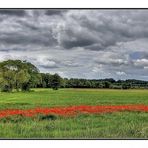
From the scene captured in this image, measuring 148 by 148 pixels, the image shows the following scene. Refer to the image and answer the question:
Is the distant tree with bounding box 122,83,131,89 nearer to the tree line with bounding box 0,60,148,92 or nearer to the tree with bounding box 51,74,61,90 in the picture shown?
the tree line with bounding box 0,60,148,92

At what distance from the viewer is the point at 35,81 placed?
22109 millimetres

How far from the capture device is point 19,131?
21.3 m

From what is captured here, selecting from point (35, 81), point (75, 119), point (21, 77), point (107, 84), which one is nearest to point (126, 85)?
point (107, 84)

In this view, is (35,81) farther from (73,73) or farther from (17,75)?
(73,73)

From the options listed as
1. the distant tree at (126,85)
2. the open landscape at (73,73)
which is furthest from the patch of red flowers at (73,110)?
the distant tree at (126,85)

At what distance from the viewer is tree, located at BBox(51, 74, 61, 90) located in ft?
72.1

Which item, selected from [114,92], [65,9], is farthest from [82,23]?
[114,92]

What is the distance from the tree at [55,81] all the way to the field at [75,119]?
13cm

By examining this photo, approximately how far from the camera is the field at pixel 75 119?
21.2 m

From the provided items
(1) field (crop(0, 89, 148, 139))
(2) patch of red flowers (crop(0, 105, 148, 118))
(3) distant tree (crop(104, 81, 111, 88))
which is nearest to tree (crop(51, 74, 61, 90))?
(1) field (crop(0, 89, 148, 139))

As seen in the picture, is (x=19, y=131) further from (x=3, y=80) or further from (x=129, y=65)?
(x=129, y=65)

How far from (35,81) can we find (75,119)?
133 centimetres

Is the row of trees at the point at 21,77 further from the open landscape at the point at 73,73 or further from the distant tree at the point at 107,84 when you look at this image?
the distant tree at the point at 107,84

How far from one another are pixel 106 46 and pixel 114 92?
1262mm
